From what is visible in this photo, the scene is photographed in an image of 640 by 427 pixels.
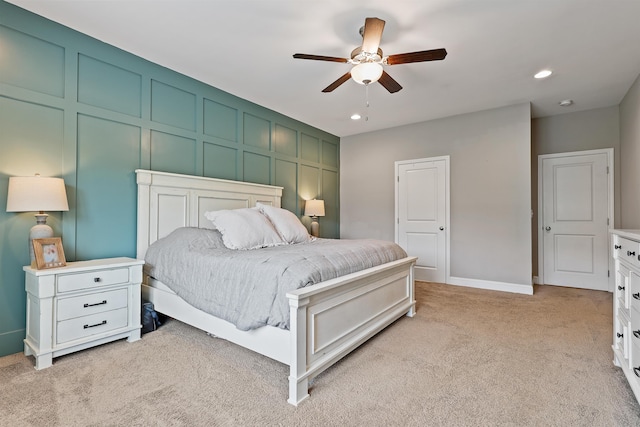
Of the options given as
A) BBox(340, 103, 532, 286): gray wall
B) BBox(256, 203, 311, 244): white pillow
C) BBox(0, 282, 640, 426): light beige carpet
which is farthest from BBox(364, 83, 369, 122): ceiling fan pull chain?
BBox(0, 282, 640, 426): light beige carpet

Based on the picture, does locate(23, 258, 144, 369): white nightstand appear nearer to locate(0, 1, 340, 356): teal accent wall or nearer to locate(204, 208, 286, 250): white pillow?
locate(0, 1, 340, 356): teal accent wall

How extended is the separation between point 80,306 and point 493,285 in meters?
4.61

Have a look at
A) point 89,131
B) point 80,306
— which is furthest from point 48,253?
point 89,131

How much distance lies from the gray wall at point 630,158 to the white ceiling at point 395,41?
0.65 feet

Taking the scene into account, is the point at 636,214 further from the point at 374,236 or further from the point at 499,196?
the point at 374,236

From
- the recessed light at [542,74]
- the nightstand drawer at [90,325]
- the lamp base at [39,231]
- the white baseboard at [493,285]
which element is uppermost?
the recessed light at [542,74]

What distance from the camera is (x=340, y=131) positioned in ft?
17.9

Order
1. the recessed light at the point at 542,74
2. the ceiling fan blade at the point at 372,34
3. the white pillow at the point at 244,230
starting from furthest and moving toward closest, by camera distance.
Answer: the recessed light at the point at 542,74 < the white pillow at the point at 244,230 < the ceiling fan blade at the point at 372,34

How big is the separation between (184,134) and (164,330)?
6.57ft

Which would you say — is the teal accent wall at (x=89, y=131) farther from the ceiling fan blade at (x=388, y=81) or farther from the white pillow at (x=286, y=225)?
the ceiling fan blade at (x=388, y=81)

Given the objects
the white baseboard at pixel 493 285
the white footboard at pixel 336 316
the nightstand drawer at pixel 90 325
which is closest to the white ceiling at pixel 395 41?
the white footboard at pixel 336 316

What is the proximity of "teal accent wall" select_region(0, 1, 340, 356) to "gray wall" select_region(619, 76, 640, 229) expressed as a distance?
4512 mm

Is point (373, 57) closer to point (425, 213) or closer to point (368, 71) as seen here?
point (368, 71)

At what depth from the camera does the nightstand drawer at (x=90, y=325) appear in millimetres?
2117
